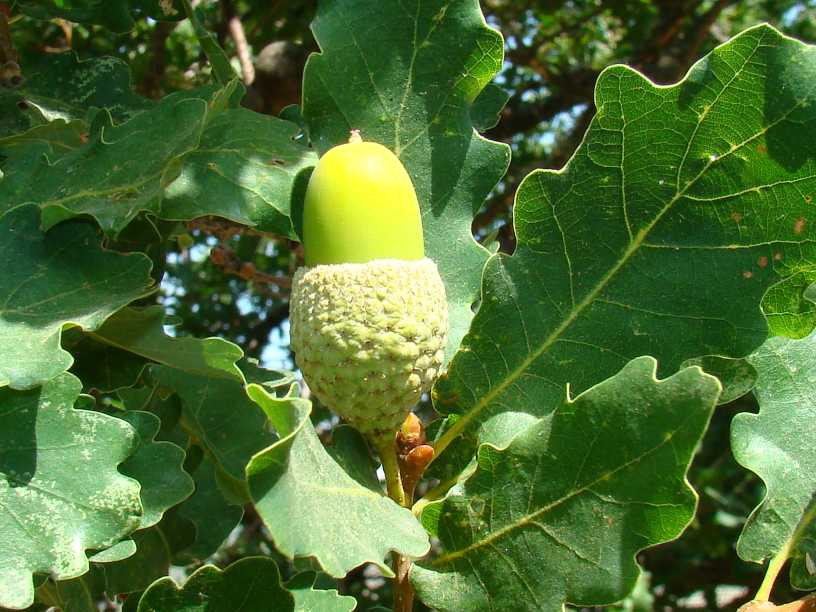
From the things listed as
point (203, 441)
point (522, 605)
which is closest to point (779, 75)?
point (522, 605)

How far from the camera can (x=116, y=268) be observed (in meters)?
1.24

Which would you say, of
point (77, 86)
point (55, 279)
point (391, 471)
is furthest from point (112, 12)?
point (391, 471)

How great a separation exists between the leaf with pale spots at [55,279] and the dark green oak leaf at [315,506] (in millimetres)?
335

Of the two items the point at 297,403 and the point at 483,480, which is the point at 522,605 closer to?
the point at 483,480

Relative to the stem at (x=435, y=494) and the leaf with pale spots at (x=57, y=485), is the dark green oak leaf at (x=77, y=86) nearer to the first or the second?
the leaf with pale spots at (x=57, y=485)

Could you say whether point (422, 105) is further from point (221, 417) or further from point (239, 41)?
point (239, 41)

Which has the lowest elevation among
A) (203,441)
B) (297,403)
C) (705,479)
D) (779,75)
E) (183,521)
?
(705,479)

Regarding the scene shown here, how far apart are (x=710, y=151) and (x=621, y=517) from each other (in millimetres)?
436

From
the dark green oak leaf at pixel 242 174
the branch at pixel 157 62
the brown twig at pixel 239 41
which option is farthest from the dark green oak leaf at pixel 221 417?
the branch at pixel 157 62

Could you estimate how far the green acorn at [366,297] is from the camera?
110 cm

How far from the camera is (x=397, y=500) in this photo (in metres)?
1.21

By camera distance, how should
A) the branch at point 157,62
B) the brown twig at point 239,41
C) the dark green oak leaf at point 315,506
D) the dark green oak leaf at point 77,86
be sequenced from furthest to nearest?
the branch at point 157,62, the brown twig at point 239,41, the dark green oak leaf at point 77,86, the dark green oak leaf at point 315,506

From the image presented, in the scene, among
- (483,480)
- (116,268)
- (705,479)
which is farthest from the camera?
(705,479)

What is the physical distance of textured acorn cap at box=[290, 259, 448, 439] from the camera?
3.61ft
